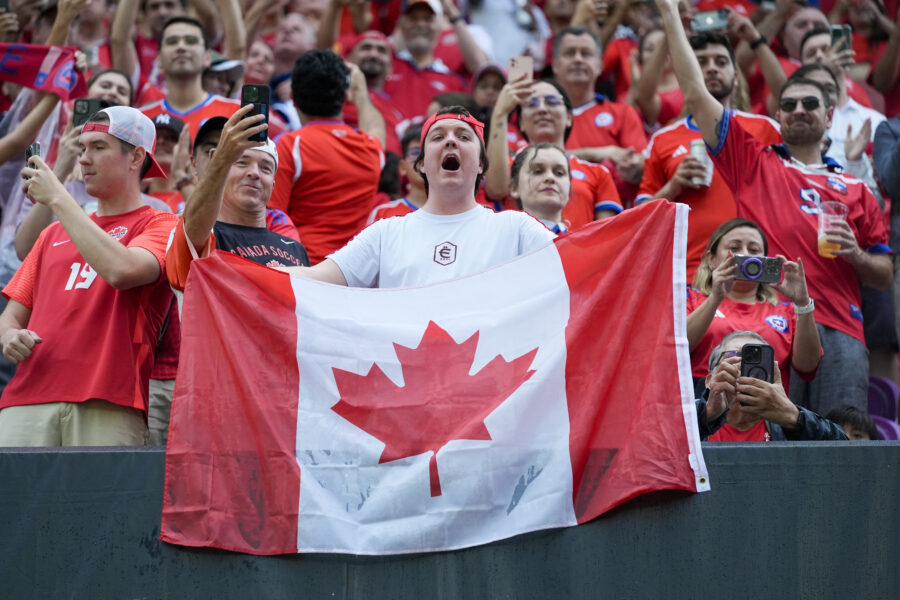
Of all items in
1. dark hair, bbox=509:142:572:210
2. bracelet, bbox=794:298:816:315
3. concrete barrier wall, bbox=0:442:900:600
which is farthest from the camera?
dark hair, bbox=509:142:572:210

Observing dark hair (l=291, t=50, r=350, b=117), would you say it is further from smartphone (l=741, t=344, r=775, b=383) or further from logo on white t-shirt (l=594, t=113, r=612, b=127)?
smartphone (l=741, t=344, r=775, b=383)

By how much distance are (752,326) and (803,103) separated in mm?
1707

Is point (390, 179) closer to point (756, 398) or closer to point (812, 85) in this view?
point (812, 85)

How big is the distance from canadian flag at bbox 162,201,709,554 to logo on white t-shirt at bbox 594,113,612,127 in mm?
3657

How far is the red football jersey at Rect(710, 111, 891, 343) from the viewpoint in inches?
241

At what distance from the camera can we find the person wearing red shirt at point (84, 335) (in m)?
4.57

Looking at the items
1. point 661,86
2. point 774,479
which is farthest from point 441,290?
point 661,86

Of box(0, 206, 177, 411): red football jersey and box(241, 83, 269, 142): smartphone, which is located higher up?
box(241, 83, 269, 142): smartphone

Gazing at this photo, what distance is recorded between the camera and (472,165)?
4.73 m

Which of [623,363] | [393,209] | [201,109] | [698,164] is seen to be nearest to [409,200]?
[393,209]

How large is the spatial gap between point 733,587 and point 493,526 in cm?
92

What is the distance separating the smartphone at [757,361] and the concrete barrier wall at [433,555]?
1.44 feet

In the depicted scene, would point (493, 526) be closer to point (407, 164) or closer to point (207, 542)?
point (207, 542)

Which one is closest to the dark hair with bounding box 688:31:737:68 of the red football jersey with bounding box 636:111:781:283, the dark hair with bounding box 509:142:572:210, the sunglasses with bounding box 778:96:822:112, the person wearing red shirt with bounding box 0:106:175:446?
the red football jersey with bounding box 636:111:781:283
